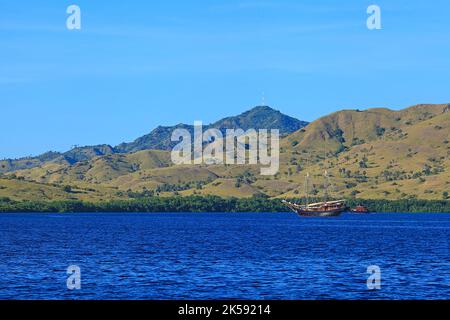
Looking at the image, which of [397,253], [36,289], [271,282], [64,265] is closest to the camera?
[36,289]

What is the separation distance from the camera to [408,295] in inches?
3019

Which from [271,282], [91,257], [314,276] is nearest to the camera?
[271,282]

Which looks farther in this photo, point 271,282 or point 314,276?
point 314,276

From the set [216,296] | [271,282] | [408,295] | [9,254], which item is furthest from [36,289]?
[9,254]

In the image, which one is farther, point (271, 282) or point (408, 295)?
point (271, 282)

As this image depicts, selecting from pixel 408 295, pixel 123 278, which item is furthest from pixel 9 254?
pixel 408 295

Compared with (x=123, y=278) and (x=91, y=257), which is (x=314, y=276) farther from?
(x=91, y=257)

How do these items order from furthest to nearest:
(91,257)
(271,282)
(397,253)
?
(397,253) < (91,257) < (271,282)

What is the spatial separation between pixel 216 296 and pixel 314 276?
78.6 feet

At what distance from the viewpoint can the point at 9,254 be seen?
5399 inches
